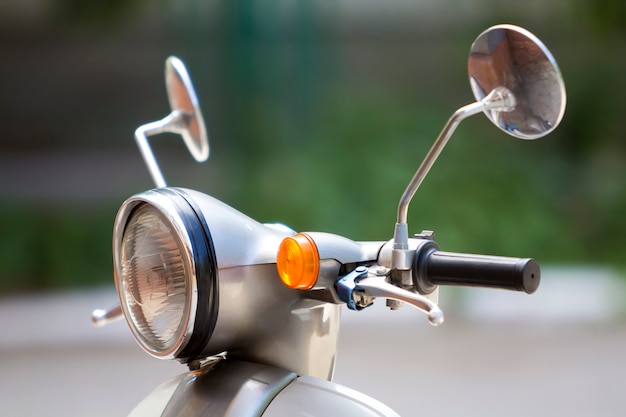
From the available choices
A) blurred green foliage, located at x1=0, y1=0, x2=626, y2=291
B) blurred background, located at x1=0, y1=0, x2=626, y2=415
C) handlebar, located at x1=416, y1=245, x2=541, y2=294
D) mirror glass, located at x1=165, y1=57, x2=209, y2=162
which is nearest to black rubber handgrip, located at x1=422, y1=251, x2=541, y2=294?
handlebar, located at x1=416, y1=245, x2=541, y2=294

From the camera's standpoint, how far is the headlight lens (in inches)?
37.9

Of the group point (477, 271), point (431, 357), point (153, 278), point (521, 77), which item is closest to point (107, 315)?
point (153, 278)

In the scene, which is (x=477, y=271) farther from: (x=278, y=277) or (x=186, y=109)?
(x=186, y=109)

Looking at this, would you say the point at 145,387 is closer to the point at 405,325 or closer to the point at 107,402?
the point at 107,402

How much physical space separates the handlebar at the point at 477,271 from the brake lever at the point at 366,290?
4 cm

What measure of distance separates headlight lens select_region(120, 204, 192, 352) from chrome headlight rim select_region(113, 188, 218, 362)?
0.03 ft

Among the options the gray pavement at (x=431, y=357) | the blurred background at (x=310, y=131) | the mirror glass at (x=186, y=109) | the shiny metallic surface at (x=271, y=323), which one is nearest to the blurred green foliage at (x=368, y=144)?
the blurred background at (x=310, y=131)

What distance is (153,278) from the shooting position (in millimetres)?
989

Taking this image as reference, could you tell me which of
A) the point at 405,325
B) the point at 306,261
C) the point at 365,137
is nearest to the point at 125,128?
the point at 365,137

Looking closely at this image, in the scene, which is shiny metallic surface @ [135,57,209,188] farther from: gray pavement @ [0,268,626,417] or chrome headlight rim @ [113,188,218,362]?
gray pavement @ [0,268,626,417]

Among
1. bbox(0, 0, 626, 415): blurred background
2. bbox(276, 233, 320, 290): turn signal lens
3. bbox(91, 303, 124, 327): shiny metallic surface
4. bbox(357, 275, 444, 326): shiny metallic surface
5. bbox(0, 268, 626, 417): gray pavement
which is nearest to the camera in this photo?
bbox(357, 275, 444, 326): shiny metallic surface

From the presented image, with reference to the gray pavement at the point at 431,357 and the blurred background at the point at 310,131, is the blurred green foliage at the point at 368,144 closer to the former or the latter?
the blurred background at the point at 310,131

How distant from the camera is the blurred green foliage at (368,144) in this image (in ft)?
15.5

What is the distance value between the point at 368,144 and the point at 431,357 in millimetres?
1797
